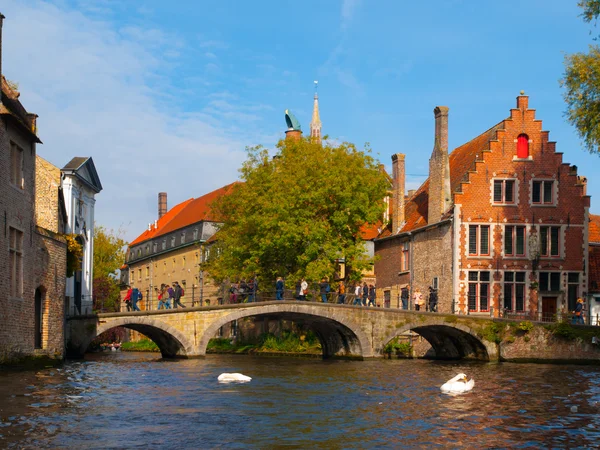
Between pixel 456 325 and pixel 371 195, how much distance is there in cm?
919

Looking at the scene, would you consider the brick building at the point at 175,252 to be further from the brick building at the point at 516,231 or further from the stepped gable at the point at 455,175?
the brick building at the point at 516,231

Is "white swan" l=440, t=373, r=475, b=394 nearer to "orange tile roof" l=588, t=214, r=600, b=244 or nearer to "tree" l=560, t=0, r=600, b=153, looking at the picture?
"tree" l=560, t=0, r=600, b=153

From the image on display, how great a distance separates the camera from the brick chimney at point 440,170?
45.6 m

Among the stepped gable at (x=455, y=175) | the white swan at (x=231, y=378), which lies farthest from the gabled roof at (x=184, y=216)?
the white swan at (x=231, y=378)

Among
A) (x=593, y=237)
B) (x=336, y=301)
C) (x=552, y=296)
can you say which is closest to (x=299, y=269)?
(x=336, y=301)

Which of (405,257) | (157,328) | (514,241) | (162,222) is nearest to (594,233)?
(514,241)

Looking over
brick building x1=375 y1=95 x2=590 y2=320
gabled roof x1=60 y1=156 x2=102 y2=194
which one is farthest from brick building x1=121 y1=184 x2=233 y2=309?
brick building x1=375 y1=95 x2=590 y2=320

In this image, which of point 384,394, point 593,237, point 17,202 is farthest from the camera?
point 593,237

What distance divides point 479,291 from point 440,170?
621cm

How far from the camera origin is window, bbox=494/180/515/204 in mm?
44469

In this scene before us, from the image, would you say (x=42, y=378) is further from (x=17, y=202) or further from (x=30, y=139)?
(x=30, y=139)

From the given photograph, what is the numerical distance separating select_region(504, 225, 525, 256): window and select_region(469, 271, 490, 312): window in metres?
1.53

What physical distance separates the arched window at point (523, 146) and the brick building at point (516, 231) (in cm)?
5

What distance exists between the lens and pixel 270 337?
52.3m
